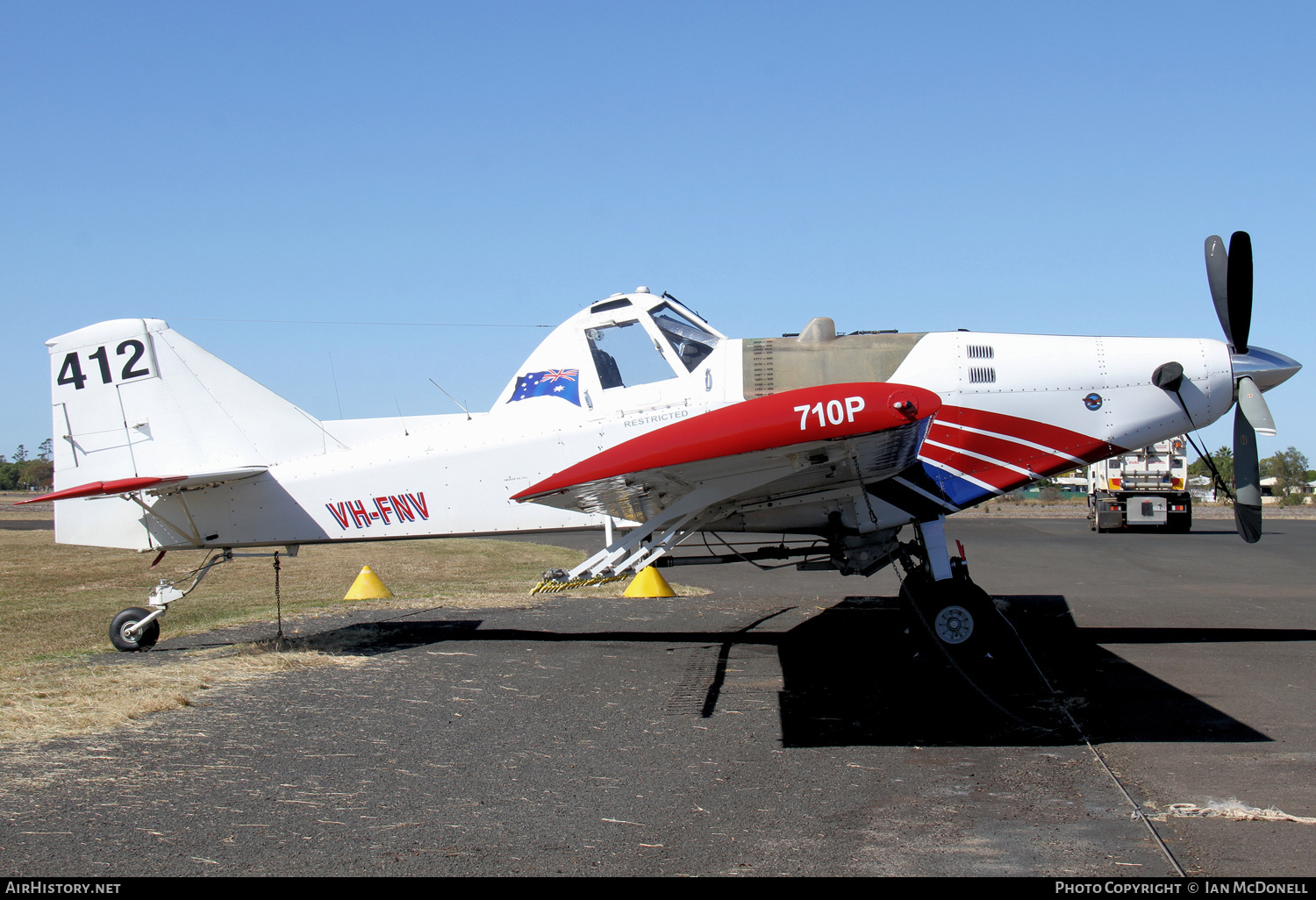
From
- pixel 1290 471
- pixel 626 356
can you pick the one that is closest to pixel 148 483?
pixel 626 356

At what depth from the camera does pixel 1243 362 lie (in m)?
7.66

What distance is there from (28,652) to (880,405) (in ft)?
28.8

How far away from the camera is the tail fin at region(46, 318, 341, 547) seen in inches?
366

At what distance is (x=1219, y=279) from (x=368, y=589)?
10.9 m

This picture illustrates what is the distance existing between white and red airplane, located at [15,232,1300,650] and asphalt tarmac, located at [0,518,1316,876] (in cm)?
105

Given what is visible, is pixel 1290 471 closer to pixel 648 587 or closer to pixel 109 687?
pixel 648 587

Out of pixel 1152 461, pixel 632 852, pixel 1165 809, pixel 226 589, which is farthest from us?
pixel 1152 461

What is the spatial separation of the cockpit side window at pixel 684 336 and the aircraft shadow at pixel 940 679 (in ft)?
9.08

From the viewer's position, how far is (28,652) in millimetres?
8922

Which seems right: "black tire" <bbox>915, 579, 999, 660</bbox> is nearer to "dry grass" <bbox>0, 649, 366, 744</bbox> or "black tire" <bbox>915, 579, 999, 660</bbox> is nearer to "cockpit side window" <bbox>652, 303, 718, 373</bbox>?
"cockpit side window" <bbox>652, 303, 718, 373</bbox>

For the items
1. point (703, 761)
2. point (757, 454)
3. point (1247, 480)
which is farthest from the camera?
point (1247, 480)

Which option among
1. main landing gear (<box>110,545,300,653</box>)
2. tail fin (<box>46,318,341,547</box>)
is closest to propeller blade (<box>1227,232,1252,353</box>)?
tail fin (<box>46,318,341,547</box>)

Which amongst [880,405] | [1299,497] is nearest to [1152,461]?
[880,405]
